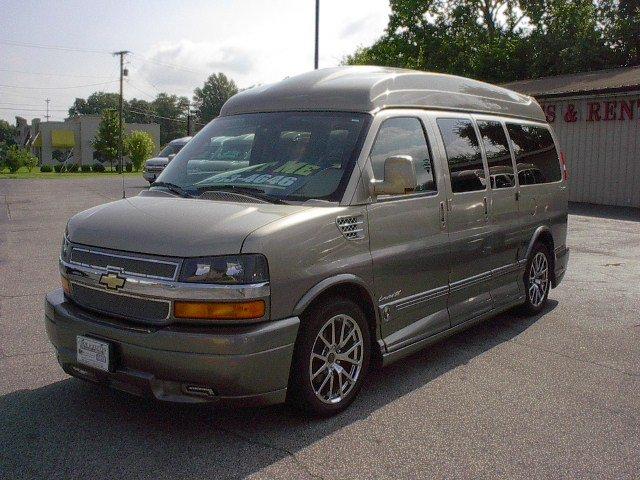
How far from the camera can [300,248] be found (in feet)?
12.4

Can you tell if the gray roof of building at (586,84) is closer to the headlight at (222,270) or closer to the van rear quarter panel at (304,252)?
the van rear quarter panel at (304,252)

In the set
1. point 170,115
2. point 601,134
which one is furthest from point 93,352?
point 170,115

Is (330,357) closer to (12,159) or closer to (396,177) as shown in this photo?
(396,177)

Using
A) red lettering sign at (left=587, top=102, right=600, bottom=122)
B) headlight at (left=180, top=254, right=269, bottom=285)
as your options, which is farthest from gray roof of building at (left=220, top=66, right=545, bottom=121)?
red lettering sign at (left=587, top=102, right=600, bottom=122)

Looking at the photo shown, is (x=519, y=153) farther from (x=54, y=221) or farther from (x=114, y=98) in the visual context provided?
(x=114, y=98)

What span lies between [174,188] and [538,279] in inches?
154

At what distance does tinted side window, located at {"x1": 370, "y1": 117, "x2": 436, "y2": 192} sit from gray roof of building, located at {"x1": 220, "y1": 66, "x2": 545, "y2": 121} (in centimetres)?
15

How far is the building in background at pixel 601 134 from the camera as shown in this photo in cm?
1856

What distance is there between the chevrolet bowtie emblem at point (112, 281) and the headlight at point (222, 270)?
0.41m

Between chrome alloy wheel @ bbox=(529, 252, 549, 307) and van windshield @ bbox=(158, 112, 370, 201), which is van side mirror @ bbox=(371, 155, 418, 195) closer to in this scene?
van windshield @ bbox=(158, 112, 370, 201)

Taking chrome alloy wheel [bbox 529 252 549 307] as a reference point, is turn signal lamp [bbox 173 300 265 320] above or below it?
above

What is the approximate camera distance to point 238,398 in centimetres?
360

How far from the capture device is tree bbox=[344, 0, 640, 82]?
36250 mm

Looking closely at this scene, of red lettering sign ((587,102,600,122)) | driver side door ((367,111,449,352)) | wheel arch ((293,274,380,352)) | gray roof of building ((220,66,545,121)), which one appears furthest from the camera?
red lettering sign ((587,102,600,122))
